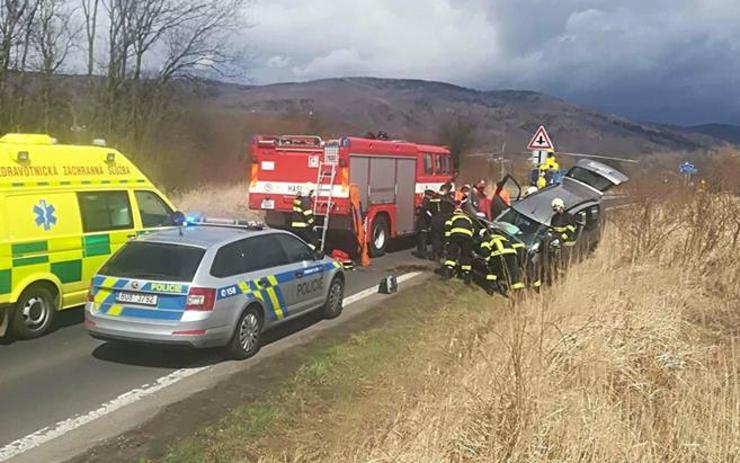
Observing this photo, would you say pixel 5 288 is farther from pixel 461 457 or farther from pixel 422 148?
pixel 422 148

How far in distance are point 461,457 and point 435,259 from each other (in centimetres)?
1074

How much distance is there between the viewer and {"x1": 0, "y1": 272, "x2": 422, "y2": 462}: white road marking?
218 inches

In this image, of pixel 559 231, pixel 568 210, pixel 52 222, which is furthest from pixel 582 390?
pixel 568 210

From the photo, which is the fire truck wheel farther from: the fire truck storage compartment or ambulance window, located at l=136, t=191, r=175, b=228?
ambulance window, located at l=136, t=191, r=175, b=228

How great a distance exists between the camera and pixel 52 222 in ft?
28.7

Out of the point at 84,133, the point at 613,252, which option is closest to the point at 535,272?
the point at 613,252

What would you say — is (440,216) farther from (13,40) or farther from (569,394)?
(13,40)

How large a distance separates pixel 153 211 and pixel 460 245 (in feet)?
17.0

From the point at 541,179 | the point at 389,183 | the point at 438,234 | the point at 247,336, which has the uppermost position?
the point at 541,179

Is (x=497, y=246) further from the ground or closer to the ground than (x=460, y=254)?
further from the ground

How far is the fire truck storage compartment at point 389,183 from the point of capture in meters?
15.0

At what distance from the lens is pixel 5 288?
812cm

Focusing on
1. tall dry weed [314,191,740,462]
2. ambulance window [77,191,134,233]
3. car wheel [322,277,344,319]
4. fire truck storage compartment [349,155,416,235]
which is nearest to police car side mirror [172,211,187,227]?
ambulance window [77,191,134,233]

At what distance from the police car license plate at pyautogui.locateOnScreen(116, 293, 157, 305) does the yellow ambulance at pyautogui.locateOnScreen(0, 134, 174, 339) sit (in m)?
1.53
